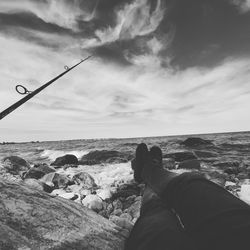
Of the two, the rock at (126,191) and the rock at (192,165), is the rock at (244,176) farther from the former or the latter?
the rock at (126,191)

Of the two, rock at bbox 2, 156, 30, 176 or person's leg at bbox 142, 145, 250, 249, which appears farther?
rock at bbox 2, 156, 30, 176

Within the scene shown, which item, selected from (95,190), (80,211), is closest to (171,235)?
(80,211)

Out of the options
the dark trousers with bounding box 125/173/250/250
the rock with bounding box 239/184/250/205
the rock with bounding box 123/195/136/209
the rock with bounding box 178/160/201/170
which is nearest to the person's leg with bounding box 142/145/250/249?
the dark trousers with bounding box 125/173/250/250

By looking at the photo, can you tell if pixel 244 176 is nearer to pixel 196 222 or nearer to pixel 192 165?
pixel 192 165

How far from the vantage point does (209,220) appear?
1382 mm

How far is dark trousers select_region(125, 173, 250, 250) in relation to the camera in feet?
4.09

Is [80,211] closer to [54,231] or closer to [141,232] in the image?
[54,231]

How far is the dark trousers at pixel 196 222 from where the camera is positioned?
1246 mm

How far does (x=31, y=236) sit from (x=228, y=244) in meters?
1.48

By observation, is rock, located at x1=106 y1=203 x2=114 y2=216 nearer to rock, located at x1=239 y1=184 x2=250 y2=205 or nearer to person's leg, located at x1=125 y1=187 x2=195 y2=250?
person's leg, located at x1=125 y1=187 x2=195 y2=250

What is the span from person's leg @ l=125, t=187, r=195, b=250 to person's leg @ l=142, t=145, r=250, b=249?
2.8 inches

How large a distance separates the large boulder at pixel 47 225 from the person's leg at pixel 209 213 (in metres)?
0.75

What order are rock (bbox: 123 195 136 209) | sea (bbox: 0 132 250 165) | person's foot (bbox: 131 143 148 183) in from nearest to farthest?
person's foot (bbox: 131 143 148 183), rock (bbox: 123 195 136 209), sea (bbox: 0 132 250 165)

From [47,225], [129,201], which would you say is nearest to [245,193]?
[129,201]
